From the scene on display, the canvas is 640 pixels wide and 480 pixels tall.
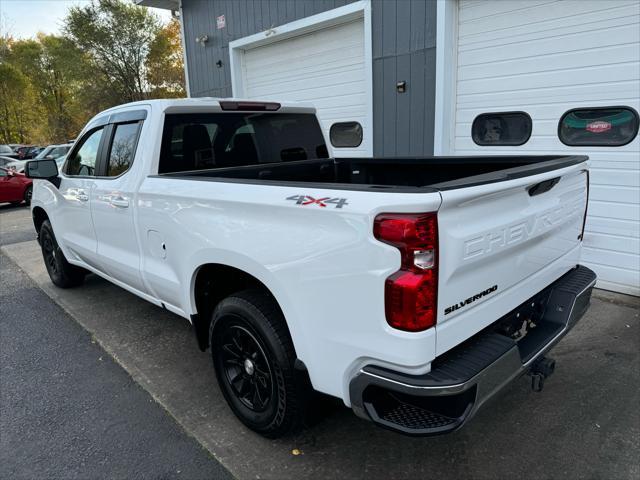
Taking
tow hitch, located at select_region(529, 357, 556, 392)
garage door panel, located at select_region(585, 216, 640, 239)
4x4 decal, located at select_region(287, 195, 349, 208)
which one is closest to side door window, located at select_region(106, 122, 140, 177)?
4x4 decal, located at select_region(287, 195, 349, 208)

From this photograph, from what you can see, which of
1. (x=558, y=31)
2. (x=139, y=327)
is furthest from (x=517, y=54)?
(x=139, y=327)

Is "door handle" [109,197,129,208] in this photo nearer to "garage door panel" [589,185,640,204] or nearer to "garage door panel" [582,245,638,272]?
"garage door panel" [589,185,640,204]

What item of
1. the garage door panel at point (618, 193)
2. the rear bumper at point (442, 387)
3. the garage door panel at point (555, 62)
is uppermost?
the garage door panel at point (555, 62)

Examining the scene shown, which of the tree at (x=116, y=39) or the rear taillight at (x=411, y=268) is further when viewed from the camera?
the tree at (x=116, y=39)

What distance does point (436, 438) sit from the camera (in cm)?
267

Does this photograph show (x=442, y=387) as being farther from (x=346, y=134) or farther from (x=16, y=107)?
(x=16, y=107)

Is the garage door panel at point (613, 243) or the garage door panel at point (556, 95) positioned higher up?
the garage door panel at point (556, 95)

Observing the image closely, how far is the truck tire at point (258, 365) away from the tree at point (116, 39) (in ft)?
90.7

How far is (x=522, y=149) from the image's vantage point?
5242 mm

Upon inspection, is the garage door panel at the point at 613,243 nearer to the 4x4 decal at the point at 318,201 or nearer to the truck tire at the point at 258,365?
the truck tire at the point at 258,365

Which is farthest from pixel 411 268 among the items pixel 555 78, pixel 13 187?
pixel 13 187

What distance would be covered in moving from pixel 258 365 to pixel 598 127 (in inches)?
165

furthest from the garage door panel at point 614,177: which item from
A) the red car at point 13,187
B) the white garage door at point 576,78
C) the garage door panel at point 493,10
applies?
the red car at point 13,187

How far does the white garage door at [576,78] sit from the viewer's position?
4.41 m
